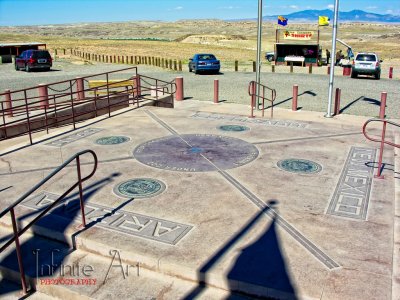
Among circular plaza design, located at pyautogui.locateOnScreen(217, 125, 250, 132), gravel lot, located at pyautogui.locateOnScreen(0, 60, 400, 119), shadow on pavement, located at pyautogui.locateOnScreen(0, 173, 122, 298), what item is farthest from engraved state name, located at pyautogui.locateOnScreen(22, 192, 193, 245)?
gravel lot, located at pyautogui.locateOnScreen(0, 60, 400, 119)

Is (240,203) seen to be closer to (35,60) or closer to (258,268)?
(258,268)

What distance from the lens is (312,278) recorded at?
4.91 m

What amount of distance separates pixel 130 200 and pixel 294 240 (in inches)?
120

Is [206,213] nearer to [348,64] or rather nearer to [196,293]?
[196,293]

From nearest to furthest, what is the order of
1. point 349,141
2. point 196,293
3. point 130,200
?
1. point 196,293
2. point 130,200
3. point 349,141

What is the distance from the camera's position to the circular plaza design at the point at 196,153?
8.98 metres

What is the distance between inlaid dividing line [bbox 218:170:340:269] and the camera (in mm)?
5306

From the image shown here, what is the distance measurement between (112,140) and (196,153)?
265 cm

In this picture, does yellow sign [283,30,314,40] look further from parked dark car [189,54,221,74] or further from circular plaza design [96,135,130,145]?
circular plaza design [96,135,130,145]

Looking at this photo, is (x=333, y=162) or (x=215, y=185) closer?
(x=215, y=185)

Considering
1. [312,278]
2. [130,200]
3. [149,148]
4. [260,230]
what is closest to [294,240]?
[260,230]

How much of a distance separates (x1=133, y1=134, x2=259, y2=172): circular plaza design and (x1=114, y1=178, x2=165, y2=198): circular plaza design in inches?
33.3

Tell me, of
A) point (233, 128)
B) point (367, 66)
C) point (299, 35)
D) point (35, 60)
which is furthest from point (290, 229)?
point (299, 35)

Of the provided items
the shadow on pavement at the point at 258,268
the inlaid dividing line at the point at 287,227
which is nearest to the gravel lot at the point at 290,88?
the inlaid dividing line at the point at 287,227
